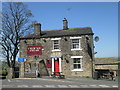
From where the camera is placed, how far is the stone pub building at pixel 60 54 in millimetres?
23984

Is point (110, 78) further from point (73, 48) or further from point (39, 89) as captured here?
point (39, 89)

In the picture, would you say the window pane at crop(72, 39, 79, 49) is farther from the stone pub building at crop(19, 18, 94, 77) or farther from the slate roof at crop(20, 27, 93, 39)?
the slate roof at crop(20, 27, 93, 39)

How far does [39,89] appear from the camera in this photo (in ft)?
41.3

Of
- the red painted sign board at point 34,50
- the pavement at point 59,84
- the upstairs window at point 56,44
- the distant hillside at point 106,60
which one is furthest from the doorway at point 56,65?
the distant hillside at point 106,60

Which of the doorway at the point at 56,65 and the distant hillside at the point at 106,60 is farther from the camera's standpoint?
the distant hillside at the point at 106,60

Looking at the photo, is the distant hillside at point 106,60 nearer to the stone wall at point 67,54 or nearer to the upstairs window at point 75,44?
the stone wall at point 67,54

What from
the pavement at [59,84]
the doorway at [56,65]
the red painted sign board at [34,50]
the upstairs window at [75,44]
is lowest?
the pavement at [59,84]

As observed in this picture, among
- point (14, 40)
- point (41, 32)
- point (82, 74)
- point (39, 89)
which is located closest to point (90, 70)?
point (82, 74)

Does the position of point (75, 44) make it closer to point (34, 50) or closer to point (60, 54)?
point (60, 54)

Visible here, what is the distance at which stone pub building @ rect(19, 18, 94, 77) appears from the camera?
2398cm

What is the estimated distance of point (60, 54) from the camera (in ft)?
81.6

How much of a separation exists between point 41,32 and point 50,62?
232 inches

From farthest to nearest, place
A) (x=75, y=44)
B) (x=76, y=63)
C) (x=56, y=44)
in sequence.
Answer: (x=56, y=44)
(x=75, y=44)
(x=76, y=63)

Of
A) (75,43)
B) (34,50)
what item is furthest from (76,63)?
(34,50)
